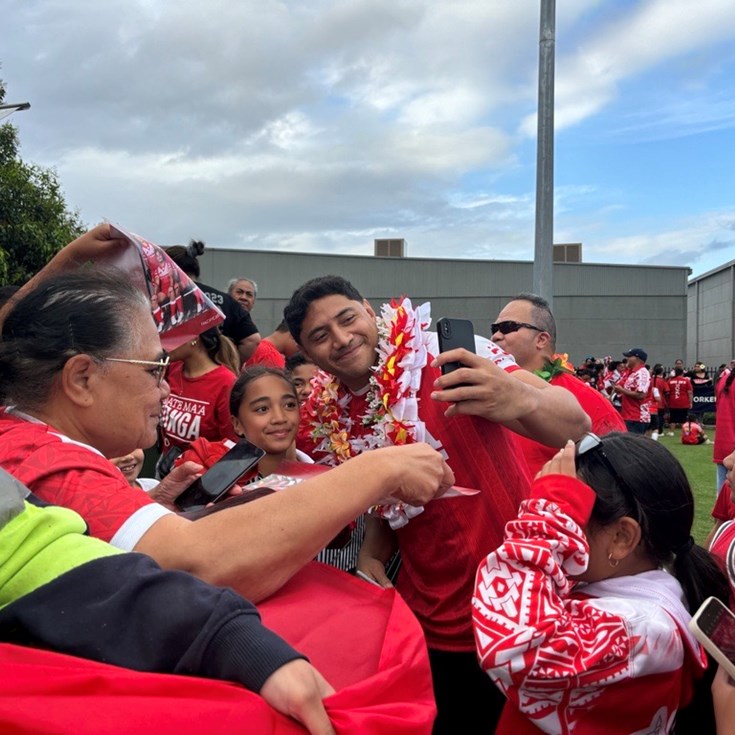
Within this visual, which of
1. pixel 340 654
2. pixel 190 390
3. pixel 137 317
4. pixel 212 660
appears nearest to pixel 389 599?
pixel 340 654

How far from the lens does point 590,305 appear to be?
1459 inches

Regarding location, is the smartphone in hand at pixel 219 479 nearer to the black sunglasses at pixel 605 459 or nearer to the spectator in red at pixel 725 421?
the black sunglasses at pixel 605 459

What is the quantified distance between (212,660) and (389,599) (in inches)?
20.5

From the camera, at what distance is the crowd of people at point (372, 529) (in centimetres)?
114

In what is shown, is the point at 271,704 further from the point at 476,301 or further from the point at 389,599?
the point at 476,301

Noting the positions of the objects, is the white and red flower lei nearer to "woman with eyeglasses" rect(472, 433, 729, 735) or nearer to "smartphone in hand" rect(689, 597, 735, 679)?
"woman with eyeglasses" rect(472, 433, 729, 735)

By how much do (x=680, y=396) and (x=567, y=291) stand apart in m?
15.2

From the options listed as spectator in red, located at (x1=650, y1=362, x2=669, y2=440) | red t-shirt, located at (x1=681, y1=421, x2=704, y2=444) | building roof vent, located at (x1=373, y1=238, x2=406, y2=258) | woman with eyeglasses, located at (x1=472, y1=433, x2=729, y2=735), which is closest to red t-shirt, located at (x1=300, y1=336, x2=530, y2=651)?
woman with eyeglasses, located at (x1=472, y1=433, x2=729, y2=735)

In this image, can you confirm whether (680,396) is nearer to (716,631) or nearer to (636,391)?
(636,391)

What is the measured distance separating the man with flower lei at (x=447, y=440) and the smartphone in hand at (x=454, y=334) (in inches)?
3.6

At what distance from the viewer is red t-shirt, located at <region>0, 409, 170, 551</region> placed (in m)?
1.37

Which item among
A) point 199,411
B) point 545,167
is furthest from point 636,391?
point 199,411

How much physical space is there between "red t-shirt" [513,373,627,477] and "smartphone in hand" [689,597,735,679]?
224cm

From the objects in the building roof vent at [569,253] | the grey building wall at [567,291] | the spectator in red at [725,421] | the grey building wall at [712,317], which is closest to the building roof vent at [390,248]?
the grey building wall at [567,291]
